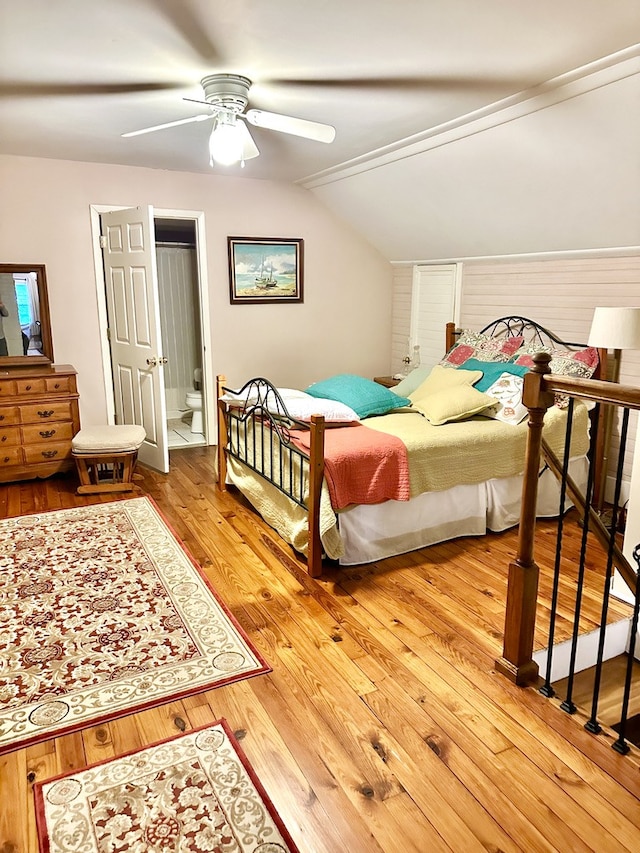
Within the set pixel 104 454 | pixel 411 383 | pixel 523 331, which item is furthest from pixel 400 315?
pixel 104 454

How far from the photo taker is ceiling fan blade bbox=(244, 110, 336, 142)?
296cm

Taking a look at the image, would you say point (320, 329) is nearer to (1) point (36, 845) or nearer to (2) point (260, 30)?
(2) point (260, 30)

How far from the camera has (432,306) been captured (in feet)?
18.9

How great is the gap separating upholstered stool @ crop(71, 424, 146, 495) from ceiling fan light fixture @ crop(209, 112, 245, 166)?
2.21 metres

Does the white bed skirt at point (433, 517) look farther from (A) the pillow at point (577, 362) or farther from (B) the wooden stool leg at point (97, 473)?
(B) the wooden stool leg at point (97, 473)

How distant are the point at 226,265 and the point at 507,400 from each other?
2.95 m

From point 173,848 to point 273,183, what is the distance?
5.28m

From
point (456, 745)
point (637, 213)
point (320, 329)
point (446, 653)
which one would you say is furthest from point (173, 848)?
point (320, 329)

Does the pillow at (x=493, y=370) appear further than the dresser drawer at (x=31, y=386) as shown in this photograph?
No

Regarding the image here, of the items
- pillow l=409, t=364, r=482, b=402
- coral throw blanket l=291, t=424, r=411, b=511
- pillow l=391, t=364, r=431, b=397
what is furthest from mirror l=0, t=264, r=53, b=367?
pillow l=409, t=364, r=482, b=402

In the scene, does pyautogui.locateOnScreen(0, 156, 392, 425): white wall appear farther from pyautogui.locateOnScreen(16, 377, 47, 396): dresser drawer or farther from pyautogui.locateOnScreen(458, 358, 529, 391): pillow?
pyautogui.locateOnScreen(458, 358, 529, 391): pillow

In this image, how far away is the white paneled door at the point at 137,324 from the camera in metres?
4.62

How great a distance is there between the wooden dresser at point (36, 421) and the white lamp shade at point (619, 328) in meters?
3.76

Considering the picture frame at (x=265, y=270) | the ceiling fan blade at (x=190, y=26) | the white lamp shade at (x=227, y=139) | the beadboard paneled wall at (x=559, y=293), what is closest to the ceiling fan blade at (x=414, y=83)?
the white lamp shade at (x=227, y=139)
